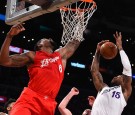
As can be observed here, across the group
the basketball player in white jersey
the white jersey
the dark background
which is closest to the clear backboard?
the basketball player in white jersey

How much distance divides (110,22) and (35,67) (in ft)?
41.3

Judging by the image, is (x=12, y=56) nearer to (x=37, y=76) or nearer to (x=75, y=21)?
(x=37, y=76)

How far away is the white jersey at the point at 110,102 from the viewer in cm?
457

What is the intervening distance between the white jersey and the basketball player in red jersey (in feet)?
2.49

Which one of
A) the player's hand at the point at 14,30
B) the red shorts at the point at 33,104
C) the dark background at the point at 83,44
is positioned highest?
the player's hand at the point at 14,30

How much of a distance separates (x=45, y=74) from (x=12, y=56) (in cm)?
45

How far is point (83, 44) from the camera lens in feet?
59.2

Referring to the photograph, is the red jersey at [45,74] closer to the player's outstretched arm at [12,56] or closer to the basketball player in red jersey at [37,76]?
the basketball player in red jersey at [37,76]

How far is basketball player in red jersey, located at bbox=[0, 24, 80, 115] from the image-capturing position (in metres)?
3.88

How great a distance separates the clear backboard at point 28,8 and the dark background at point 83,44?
9.90 metres

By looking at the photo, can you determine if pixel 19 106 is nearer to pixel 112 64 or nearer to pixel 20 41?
pixel 20 41

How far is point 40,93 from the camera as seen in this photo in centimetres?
404

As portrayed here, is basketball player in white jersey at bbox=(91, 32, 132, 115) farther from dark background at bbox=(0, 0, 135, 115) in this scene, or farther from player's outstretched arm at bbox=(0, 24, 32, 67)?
dark background at bbox=(0, 0, 135, 115)

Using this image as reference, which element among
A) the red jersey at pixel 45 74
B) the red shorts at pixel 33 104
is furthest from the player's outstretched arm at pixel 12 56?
the red shorts at pixel 33 104
